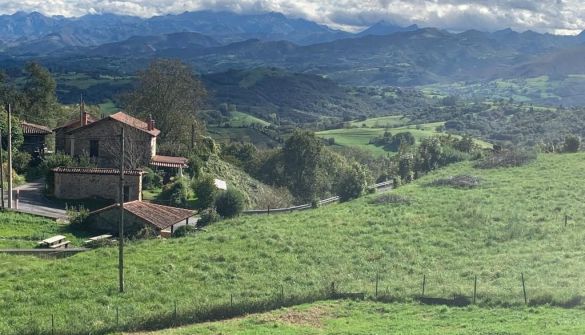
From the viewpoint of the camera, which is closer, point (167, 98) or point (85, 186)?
point (85, 186)

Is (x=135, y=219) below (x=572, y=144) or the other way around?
below

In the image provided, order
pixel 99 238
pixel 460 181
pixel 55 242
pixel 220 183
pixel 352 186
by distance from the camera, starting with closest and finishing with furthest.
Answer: pixel 55 242, pixel 99 238, pixel 460 181, pixel 352 186, pixel 220 183

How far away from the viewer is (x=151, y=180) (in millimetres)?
49344

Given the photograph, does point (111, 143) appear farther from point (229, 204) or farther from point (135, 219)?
point (135, 219)

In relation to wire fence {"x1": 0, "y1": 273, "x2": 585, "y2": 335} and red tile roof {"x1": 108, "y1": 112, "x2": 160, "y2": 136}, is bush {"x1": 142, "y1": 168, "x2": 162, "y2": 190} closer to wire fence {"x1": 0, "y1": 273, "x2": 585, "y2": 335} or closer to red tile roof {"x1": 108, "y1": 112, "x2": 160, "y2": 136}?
red tile roof {"x1": 108, "y1": 112, "x2": 160, "y2": 136}

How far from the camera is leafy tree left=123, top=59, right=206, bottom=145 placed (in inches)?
2452

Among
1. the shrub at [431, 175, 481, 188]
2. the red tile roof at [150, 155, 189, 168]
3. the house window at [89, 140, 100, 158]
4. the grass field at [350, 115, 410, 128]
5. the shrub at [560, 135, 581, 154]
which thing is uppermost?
the shrub at [560, 135, 581, 154]

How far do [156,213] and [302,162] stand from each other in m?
31.6

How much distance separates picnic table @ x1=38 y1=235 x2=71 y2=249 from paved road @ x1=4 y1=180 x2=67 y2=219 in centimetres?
662

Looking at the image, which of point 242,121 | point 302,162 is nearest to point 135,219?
point 302,162

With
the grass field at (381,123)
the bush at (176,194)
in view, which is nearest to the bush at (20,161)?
the bush at (176,194)

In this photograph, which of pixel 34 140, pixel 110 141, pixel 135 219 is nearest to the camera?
pixel 135 219

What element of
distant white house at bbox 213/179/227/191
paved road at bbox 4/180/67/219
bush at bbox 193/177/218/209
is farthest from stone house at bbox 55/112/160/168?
bush at bbox 193/177/218/209

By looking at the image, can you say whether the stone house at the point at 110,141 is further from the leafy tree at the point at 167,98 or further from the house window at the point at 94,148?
the leafy tree at the point at 167,98
